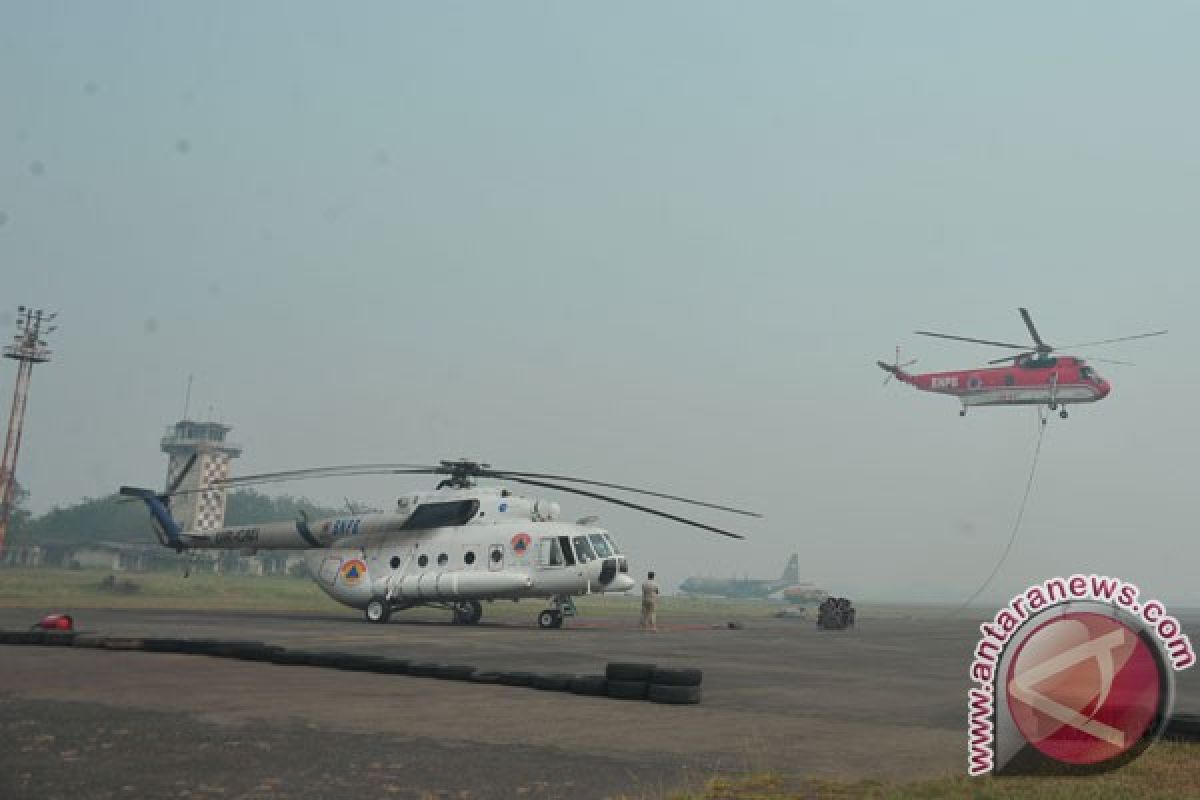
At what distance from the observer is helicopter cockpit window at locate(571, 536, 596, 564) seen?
3153cm

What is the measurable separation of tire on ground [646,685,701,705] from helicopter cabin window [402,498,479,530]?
1997cm

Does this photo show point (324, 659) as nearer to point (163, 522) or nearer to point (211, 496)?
point (163, 522)

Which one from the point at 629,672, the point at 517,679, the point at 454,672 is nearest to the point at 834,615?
the point at 454,672

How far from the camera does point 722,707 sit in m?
13.7

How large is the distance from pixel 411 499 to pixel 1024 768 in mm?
27195

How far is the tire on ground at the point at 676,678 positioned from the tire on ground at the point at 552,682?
47.9 inches

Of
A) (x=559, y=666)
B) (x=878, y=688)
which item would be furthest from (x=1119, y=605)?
(x=559, y=666)

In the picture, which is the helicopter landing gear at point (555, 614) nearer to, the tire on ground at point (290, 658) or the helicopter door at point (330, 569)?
the helicopter door at point (330, 569)

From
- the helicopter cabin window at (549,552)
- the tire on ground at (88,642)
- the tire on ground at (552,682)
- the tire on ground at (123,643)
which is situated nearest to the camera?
the tire on ground at (552,682)

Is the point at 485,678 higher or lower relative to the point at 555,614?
lower

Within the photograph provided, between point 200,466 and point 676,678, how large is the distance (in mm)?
178216

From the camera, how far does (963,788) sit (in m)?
8.34

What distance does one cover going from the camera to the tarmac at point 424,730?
27.5 feet

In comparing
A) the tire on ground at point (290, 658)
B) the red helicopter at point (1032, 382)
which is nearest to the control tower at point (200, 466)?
the red helicopter at point (1032, 382)
